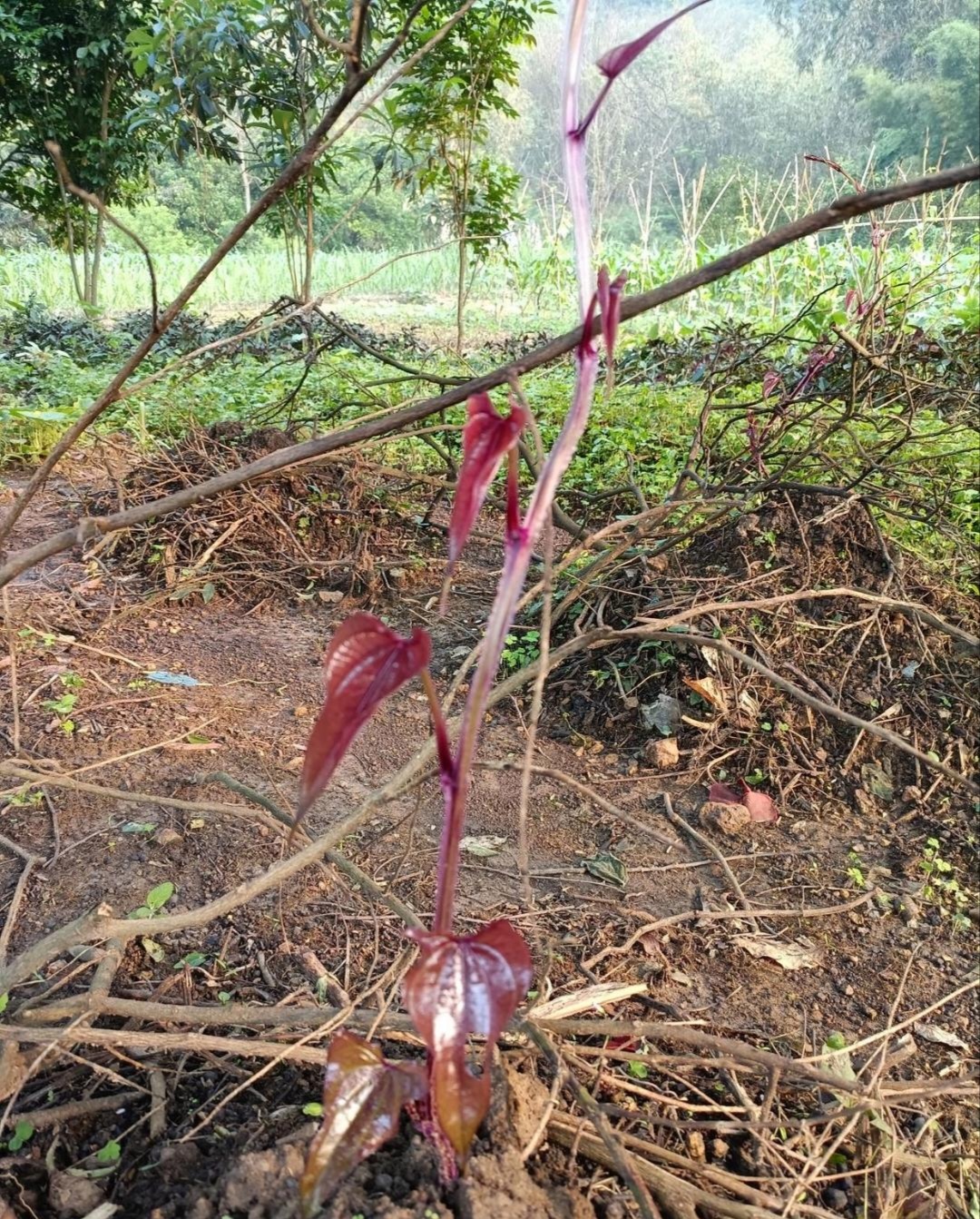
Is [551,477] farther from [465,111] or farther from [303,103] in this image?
[465,111]

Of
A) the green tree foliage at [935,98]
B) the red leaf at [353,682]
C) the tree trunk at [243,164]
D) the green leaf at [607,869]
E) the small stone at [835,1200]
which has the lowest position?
the green leaf at [607,869]

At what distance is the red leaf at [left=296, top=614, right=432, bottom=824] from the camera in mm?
479

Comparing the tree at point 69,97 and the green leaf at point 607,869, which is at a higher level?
the tree at point 69,97

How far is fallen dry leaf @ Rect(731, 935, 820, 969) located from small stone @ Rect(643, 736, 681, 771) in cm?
52

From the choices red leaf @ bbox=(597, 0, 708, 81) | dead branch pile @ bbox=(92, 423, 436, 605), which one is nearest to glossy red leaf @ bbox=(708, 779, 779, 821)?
dead branch pile @ bbox=(92, 423, 436, 605)

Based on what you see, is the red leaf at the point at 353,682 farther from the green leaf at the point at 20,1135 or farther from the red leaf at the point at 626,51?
the green leaf at the point at 20,1135

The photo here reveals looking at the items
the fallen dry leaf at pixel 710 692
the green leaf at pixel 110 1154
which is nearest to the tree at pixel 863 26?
the fallen dry leaf at pixel 710 692

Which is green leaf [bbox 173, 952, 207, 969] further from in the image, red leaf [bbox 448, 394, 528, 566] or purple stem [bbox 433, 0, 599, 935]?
red leaf [bbox 448, 394, 528, 566]

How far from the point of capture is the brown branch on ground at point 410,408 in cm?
53

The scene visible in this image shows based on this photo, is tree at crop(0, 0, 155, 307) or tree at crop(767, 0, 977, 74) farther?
tree at crop(767, 0, 977, 74)

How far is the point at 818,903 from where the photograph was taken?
1439 mm

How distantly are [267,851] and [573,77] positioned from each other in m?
1.31

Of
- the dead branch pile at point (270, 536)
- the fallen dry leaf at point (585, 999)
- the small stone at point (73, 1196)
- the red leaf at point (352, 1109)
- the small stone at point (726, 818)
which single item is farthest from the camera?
the dead branch pile at point (270, 536)

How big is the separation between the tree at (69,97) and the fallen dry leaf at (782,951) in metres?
8.68
